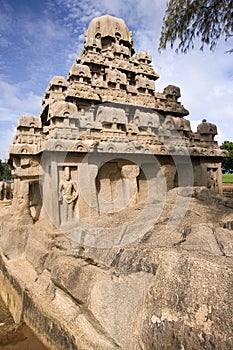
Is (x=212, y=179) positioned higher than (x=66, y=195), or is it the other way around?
(x=212, y=179)

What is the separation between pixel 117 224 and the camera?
17.6ft

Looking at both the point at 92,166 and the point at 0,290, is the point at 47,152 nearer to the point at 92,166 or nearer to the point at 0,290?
the point at 92,166

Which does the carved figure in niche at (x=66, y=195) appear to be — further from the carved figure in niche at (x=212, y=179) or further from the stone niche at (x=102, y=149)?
the carved figure in niche at (x=212, y=179)

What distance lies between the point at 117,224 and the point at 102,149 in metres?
3.15

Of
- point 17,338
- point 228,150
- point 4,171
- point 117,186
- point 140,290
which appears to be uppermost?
point 228,150

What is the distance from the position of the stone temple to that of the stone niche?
4 cm

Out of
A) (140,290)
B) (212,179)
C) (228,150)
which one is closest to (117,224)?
(140,290)

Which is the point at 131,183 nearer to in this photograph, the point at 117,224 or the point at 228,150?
the point at 117,224

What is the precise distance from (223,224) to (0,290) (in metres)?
5.90

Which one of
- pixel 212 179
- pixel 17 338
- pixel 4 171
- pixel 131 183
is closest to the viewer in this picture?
pixel 17 338

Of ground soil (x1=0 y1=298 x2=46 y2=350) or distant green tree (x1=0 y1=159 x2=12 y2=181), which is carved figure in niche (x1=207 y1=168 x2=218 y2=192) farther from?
distant green tree (x1=0 y1=159 x2=12 y2=181)

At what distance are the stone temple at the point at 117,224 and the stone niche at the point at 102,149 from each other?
0.04 meters

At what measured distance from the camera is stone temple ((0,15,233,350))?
2.50 meters

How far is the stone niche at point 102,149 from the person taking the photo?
7535mm
